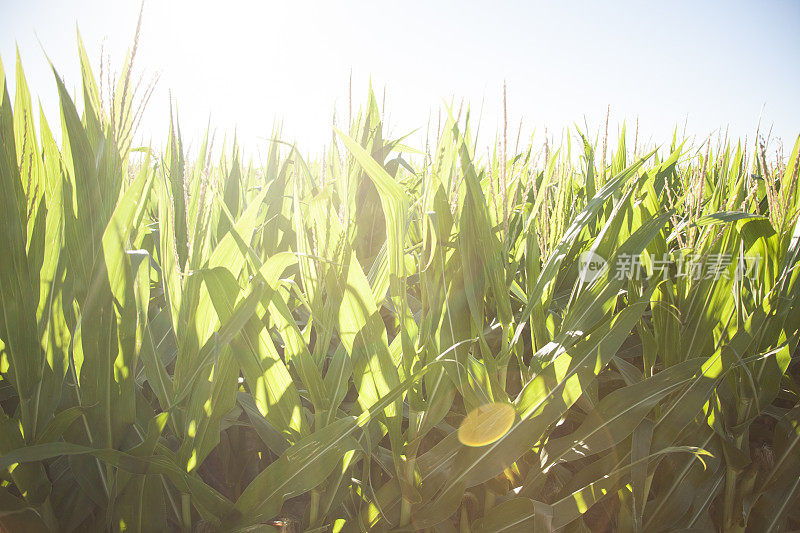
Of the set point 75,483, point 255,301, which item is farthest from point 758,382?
point 75,483

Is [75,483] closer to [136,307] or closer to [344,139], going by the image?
[136,307]

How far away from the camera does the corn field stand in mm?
595

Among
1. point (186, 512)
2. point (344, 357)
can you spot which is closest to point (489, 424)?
point (344, 357)

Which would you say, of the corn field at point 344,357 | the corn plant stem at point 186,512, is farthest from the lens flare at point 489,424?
the corn plant stem at point 186,512

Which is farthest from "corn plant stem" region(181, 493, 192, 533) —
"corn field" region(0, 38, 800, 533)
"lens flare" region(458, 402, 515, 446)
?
"lens flare" region(458, 402, 515, 446)

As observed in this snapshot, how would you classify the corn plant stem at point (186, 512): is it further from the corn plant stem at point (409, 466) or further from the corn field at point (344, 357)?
the corn plant stem at point (409, 466)

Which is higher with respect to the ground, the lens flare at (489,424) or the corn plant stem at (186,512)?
the lens flare at (489,424)

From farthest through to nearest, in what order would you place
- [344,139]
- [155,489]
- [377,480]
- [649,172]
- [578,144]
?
[578,144], [649,172], [377,480], [155,489], [344,139]

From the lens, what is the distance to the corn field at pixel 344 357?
59 cm

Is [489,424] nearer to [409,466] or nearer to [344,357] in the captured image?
[409,466]

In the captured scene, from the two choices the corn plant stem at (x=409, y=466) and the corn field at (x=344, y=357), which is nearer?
the corn field at (x=344, y=357)

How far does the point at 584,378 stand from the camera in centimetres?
68

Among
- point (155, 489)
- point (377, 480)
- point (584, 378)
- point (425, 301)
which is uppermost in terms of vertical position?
point (425, 301)

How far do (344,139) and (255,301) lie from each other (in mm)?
232
